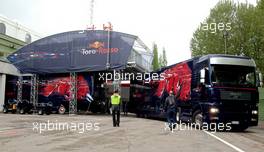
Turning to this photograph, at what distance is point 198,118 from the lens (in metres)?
21.4

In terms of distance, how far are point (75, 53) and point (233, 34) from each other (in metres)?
16.6

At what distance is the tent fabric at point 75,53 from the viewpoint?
37812mm

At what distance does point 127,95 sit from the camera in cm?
3638

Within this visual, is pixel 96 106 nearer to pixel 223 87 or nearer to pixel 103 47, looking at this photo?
pixel 103 47

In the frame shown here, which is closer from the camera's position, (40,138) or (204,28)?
(40,138)

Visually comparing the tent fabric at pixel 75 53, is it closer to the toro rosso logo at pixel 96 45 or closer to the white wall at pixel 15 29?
the toro rosso logo at pixel 96 45

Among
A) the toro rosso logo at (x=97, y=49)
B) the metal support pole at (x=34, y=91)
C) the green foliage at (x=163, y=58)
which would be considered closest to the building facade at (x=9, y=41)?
the metal support pole at (x=34, y=91)

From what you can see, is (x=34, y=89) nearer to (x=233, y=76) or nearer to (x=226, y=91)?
(x=233, y=76)

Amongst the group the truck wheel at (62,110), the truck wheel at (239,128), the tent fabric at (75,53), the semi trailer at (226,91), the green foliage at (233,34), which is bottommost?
the truck wheel at (239,128)

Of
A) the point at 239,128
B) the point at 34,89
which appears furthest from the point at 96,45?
the point at 239,128

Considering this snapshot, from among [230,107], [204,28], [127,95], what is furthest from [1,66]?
[230,107]

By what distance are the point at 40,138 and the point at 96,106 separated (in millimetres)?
26237

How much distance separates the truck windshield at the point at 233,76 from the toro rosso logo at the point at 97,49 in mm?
18373

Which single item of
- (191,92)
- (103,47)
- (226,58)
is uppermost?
(103,47)
